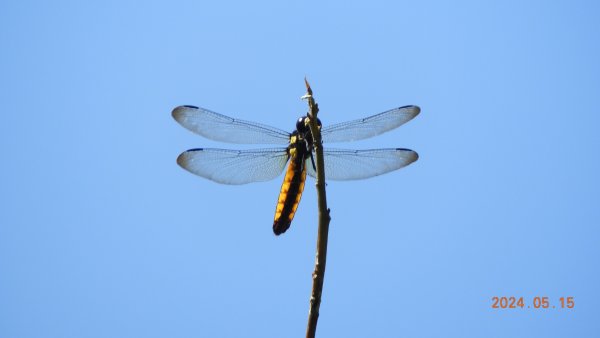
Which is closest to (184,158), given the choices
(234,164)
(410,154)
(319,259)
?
(234,164)

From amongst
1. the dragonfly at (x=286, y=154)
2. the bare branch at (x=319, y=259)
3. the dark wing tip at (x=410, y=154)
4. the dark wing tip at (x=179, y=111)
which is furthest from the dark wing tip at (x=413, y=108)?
the bare branch at (x=319, y=259)

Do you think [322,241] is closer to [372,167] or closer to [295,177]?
[295,177]

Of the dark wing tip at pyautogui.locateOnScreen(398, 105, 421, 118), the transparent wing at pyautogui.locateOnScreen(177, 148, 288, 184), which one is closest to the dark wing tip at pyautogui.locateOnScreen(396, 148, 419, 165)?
the dark wing tip at pyautogui.locateOnScreen(398, 105, 421, 118)

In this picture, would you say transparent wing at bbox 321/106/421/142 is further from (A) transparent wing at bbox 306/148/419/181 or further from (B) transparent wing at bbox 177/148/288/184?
(B) transparent wing at bbox 177/148/288/184

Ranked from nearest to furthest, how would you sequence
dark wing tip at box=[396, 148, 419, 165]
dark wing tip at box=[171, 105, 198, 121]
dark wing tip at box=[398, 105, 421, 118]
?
dark wing tip at box=[171, 105, 198, 121], dark wing tip at box=[398, 105, 421, 118], dark wing tip at box=[396, 148, 419, 165]

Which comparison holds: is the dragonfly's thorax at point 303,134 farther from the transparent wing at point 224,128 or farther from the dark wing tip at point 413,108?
the dark wing tip at point 413,108

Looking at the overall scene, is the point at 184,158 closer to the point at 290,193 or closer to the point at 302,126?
the point at 290,193

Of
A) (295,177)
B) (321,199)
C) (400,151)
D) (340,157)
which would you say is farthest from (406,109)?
(321,199)
